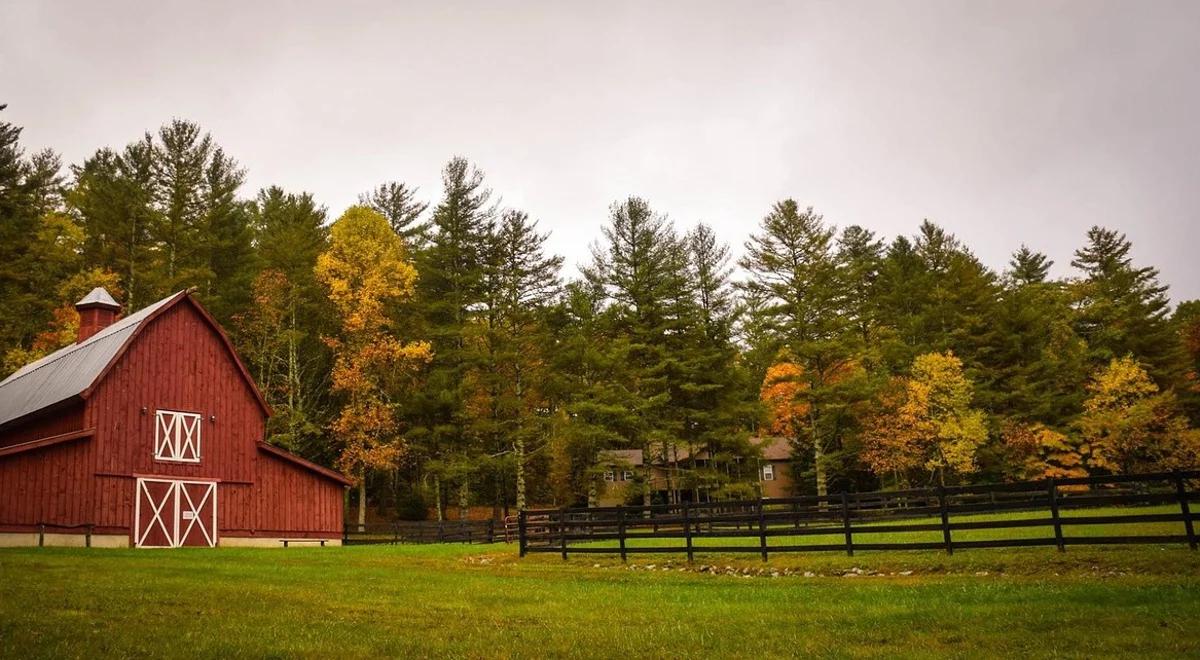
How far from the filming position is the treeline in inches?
1556

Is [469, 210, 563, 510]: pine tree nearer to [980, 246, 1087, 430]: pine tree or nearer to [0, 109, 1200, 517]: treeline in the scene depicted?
[0, 109, 1200, 517]: treeline

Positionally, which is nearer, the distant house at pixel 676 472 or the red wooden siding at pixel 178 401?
the red wooden siding at pixel 178 401

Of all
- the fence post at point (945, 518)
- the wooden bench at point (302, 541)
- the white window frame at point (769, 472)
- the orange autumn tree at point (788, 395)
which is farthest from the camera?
the white window frame at point (769, 472)

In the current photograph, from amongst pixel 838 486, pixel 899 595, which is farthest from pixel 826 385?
pixel 899 595

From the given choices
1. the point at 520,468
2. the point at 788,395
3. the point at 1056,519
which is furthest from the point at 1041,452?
→ the point at 1056,519

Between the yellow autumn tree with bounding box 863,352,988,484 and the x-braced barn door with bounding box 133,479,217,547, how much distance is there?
3306 centimetres

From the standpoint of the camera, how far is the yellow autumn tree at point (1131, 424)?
134 feet

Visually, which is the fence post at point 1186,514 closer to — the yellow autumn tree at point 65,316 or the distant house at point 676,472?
the distant house at point 676,472

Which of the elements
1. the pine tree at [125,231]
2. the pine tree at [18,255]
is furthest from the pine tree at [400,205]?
the pine tree at [18,255]

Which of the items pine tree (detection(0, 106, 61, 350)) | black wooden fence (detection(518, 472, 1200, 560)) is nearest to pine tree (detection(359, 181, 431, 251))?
pine tree (detection(0, 106, 61, 350))

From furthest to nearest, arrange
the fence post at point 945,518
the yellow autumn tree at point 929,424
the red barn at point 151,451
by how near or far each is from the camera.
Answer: the yellow autumn tree at point 929,424 < the red barn at point 151,451 < the fence post at point 945,518

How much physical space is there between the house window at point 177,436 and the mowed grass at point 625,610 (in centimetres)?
1101

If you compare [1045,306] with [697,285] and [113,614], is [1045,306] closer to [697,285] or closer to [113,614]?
[697,285]

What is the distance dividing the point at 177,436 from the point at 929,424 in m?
36.8
